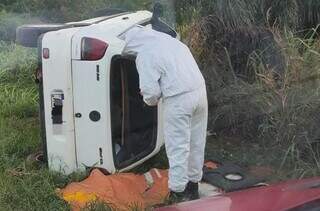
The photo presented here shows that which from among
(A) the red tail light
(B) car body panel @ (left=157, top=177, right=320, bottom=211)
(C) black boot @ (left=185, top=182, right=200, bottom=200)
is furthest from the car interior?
(B) car body panel @ (left=157, top=177, right=320, bottom=211)

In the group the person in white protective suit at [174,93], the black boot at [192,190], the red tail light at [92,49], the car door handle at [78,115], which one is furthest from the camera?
the car door handle at [78,115]

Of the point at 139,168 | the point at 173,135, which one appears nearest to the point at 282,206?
the point at 173,135

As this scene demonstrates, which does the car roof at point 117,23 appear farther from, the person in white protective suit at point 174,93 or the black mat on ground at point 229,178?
the black mat on ground at point 229,178

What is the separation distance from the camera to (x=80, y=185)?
198 inches

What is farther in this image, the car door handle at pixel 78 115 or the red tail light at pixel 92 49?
the car door handle at pixel 78 115

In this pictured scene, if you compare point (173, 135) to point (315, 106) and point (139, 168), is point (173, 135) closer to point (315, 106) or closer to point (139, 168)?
point (139, 168)

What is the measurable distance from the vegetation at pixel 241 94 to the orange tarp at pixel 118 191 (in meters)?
0.12

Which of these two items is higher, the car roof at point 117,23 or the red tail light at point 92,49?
the car roof at point 117,23

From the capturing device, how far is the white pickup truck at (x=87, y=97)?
504 cm

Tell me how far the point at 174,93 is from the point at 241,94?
1953mm

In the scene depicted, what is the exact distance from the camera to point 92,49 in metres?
5.01

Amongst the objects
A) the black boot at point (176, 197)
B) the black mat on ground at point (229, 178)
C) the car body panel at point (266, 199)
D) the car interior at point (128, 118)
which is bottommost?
the black mat on ground at point (229, 178)

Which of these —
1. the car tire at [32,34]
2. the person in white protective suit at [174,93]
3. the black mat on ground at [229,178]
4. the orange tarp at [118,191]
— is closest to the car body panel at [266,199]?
the person in white protective suit at [174,93]

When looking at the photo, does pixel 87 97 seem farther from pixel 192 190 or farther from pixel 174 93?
pixel 192 190
